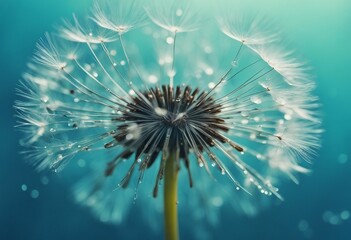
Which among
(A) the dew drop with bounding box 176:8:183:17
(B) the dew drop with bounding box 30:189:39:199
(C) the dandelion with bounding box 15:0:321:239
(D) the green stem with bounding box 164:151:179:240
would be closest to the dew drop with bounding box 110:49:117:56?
(C) the dandelion with bounding box 15:0:321:239

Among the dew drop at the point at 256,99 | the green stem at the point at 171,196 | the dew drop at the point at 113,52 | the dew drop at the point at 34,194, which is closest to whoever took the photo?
the green stem at the point at 171,196

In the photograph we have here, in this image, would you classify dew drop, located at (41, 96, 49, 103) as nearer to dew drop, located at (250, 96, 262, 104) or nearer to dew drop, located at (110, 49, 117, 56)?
dew drop, located at (110, 49, 117, 56)

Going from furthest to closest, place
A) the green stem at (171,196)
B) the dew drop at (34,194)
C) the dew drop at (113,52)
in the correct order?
the dew drop at (34,194) → the dew drop at (113,52) → the green stem at (171,196)

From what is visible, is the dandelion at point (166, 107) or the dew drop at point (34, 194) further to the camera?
the dew drop at point (34, 194)

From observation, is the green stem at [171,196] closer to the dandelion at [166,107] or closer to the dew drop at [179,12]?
the dandelion at [166,107]

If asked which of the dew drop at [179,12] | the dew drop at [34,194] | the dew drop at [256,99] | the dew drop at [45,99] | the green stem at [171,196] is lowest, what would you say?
the dew drop at [34,194]

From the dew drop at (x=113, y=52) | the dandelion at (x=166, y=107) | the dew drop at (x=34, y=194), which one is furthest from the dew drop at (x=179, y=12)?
the dew drop at (x=34, y=194)

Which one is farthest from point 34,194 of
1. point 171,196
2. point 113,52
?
point 171,196

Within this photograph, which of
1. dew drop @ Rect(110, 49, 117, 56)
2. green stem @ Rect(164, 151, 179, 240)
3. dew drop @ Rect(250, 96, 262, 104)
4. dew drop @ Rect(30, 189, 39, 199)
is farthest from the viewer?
dew drop @ Rect(30, 189, 39, 199)
